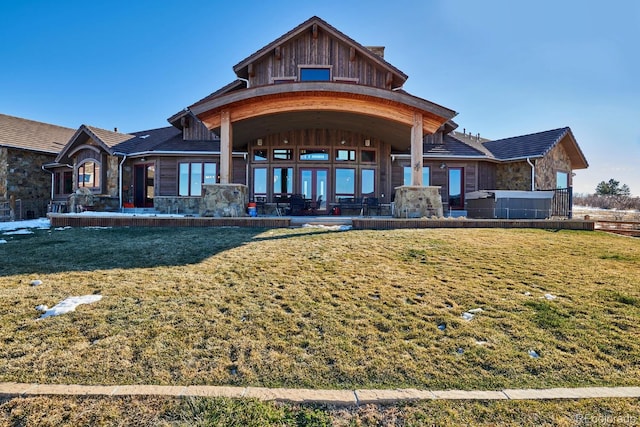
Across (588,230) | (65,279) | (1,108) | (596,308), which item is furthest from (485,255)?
(1,108)

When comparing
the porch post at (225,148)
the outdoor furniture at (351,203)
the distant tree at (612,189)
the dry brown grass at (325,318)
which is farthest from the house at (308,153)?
the distant tree at (612,189)

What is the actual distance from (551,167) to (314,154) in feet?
37.4

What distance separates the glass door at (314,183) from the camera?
14.2 m

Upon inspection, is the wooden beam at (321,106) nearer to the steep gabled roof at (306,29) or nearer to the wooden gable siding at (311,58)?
the wooden gable siding at (311,58)

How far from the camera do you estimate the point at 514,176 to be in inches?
610

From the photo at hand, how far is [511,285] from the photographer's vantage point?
4.11 metres

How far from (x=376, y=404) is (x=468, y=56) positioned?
1638 cm

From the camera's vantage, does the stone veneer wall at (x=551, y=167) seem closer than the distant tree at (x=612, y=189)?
Yes

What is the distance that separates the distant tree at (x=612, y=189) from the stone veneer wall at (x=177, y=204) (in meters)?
47.1

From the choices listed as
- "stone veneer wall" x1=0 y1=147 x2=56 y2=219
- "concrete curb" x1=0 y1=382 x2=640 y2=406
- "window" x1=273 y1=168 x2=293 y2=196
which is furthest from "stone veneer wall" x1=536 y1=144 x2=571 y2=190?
"stone veneer wall" x1=0 y1=147 x2=56 y2=219

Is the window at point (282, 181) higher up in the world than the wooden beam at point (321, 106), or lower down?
lower down

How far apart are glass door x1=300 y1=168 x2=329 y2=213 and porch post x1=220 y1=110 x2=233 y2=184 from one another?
501 centimetres

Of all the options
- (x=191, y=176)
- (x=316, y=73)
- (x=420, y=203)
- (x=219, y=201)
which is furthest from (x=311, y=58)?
(x=191, y=176)

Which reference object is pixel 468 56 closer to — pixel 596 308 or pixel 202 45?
pixel 202 45
